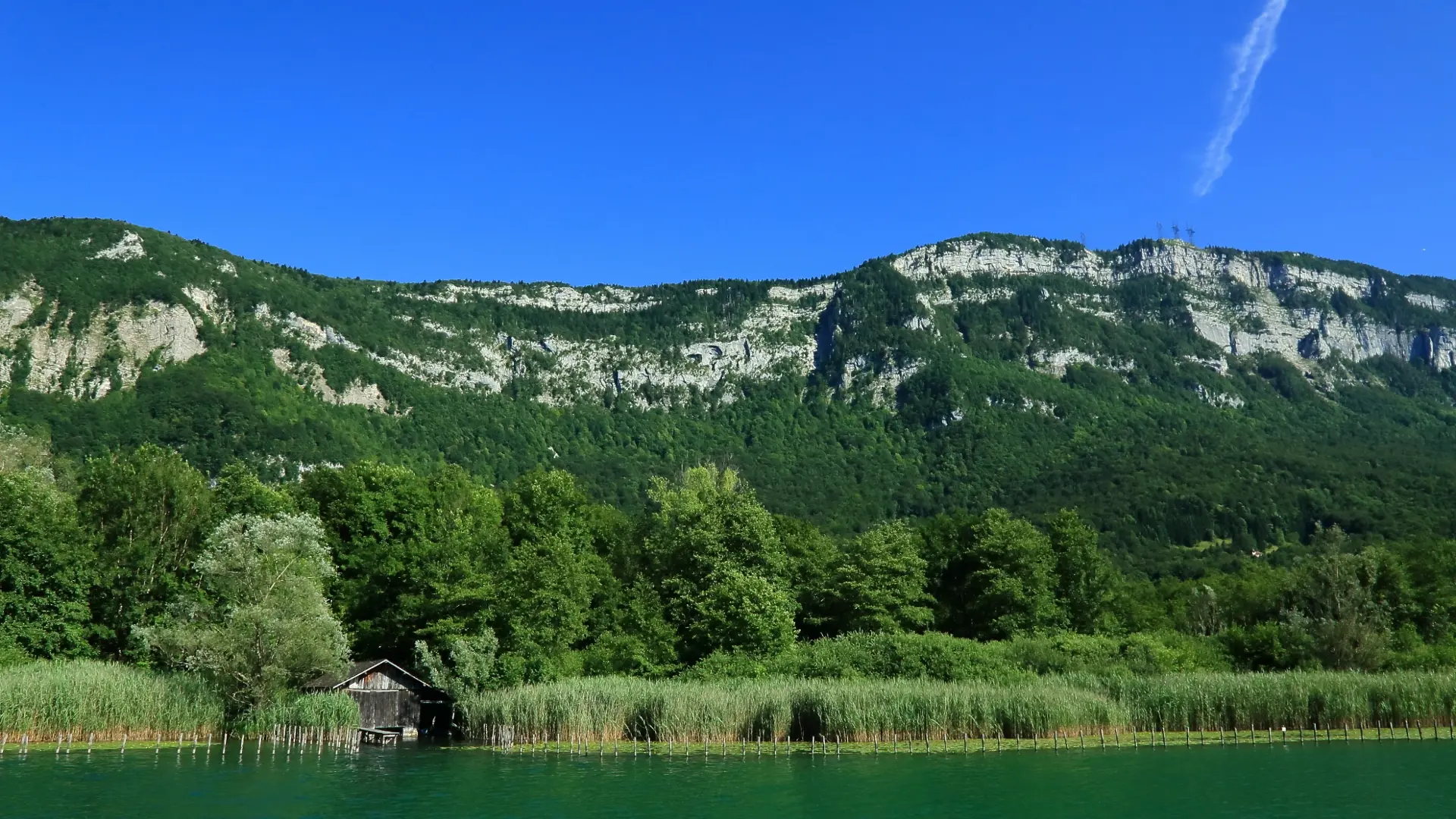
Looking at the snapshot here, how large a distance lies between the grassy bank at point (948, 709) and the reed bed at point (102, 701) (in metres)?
11.0

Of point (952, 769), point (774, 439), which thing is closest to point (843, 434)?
point (774, 439)

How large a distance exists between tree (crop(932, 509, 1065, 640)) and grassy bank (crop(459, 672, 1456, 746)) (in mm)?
15420

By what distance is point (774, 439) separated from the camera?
600 ft

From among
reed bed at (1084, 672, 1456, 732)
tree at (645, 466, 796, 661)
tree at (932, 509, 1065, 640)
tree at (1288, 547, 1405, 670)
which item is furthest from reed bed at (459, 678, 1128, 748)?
tree at (1288, 547, 1405, 670)

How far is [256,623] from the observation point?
41.4 metres

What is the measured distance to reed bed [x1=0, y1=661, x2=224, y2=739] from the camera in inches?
1395

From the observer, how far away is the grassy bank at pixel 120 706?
117ft

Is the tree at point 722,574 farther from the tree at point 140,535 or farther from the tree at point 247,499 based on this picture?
the tree at point 140,535

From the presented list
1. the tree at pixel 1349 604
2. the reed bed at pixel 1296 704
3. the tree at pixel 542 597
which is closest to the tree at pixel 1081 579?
the tree at pixel 1349 604

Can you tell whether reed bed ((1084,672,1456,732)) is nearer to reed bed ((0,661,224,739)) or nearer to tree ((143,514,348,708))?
tree ((143,514,348,708))

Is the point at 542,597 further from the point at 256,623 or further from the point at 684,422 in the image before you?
the point at 684,422

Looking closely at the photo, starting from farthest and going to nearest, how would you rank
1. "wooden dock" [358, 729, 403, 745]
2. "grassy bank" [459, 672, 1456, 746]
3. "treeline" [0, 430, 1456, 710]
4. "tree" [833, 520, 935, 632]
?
1. "tree" [833, 520, 935, 632]
2. "treeline" [0, 430, 1456, 710]
3. "wooden dock" [358, 729, 403, 745]
4. "grassy bank" [459, 672, 1456, 746]

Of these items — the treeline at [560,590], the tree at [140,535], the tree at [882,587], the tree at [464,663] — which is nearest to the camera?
the treeline at [560,590]

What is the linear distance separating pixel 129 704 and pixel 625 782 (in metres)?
20.1
